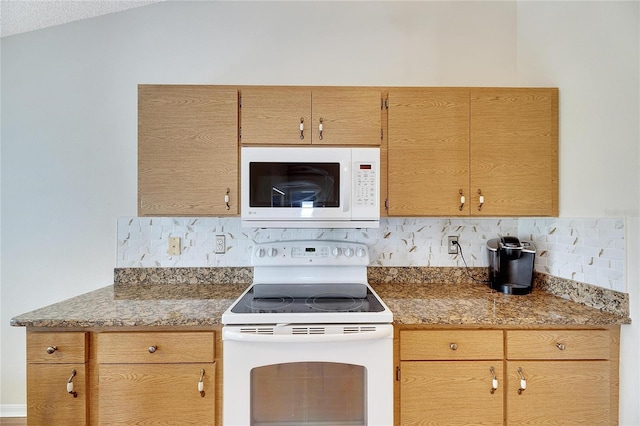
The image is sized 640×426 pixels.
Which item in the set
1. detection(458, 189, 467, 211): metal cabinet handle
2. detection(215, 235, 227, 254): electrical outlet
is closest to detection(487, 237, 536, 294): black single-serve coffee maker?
detection(458, 189, 467, 211): metal cabinet handle

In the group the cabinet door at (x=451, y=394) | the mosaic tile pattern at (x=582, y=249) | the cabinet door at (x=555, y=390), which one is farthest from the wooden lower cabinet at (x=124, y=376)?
the mosaic tile pattern at (x=582, y=249)

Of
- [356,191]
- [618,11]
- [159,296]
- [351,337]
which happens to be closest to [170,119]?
[159,296]

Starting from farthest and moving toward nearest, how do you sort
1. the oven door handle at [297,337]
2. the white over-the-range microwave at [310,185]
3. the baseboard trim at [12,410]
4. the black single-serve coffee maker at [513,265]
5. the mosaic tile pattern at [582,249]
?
the baseboard trim at [12,410] → the black single-serve coffee maker at [513,265] → the white over-the-range microwave at [310,185] → the mosaic tile pattern at [582,249] → the oven door handle at [297,337]

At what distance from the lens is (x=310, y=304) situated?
1435 mm

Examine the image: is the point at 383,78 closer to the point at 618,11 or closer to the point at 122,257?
the point at 618,11

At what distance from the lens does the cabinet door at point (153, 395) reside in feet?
4.19

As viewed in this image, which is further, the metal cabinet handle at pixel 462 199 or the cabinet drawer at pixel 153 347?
the metal cabinet handle at pixel 462 199

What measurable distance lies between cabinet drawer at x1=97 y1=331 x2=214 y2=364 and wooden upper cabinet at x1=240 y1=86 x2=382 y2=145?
100 centimetres

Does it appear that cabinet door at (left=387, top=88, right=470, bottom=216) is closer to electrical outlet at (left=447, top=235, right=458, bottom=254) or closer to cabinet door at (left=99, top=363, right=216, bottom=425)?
electrical outlet at (left=447, top=235, right=458, bottom=254)

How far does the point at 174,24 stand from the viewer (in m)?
1.94

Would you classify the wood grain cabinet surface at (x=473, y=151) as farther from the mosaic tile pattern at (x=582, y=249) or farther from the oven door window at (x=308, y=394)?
the oven door window at (x=308, y=394)

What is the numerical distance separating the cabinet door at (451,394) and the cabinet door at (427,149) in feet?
2.48

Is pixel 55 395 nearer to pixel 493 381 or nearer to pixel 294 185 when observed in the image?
pixel 294 185

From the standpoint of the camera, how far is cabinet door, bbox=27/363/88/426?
126 cm
